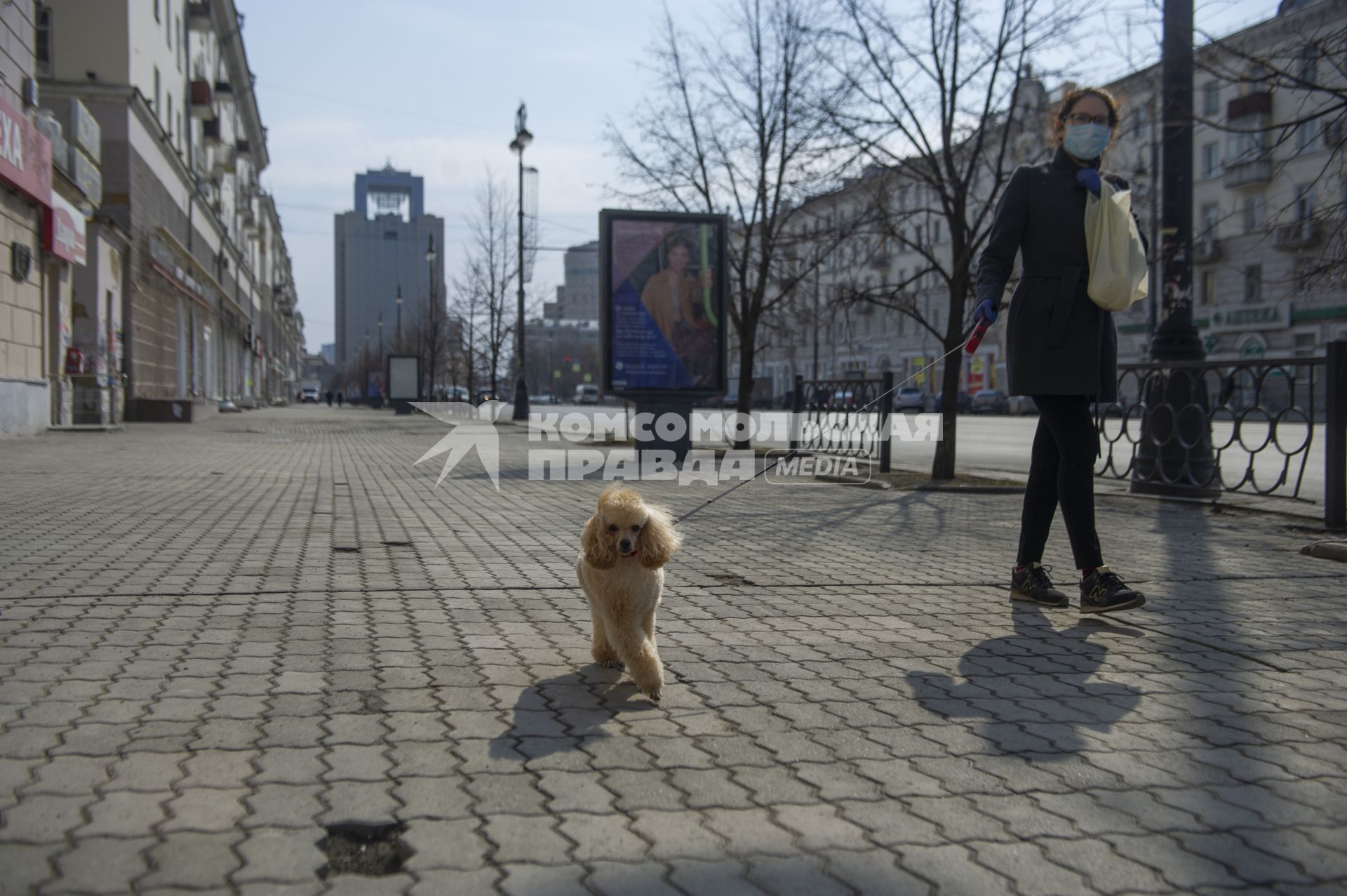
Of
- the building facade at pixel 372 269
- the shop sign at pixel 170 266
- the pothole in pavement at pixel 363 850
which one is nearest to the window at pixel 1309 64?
the pothole in pavement at pixel 363 850

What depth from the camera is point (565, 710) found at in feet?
11.3

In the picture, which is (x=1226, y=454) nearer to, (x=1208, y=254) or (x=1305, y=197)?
(x=1305, y=197)

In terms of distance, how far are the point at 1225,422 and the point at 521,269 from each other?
Answer: 2752 cm

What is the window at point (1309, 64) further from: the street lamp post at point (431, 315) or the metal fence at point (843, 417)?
the street lamp post at point (431, 315)

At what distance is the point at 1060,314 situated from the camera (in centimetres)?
504

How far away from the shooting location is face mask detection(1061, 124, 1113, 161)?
5184 millimetres

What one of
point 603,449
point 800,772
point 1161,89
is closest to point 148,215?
point 603,449

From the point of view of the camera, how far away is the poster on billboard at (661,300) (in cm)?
1614

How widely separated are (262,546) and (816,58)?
1015 centimetres

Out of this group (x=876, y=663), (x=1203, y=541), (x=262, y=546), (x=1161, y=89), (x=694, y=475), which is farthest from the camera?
(x=694, y=475)

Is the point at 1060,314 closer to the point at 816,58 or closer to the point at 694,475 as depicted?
the point at 694,475

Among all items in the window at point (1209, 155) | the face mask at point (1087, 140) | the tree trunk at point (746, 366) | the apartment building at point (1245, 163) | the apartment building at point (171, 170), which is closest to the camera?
the face mask at point (1087, 140)

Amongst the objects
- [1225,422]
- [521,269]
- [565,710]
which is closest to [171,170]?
[521,269]

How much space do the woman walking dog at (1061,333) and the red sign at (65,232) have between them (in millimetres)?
21326
